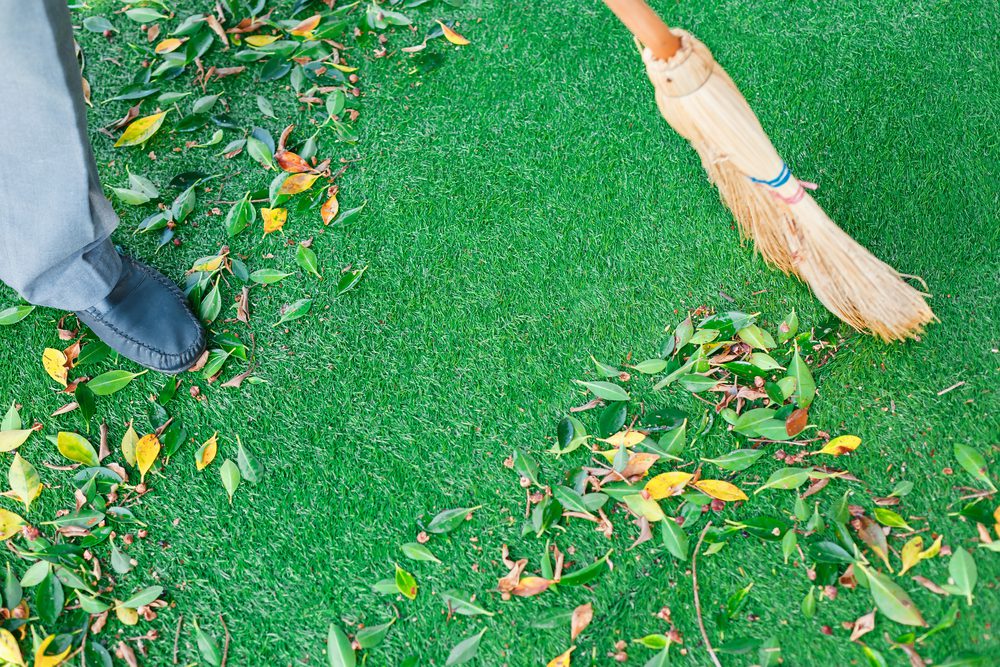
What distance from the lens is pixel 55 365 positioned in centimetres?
179

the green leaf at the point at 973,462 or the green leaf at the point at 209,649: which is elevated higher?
the green leaf at the point at 973,462

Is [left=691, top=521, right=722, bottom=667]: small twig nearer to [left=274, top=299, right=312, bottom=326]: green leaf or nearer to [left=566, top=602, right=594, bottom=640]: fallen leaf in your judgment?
[left=566, top=602, right=594, bottom=640]: fallen leaf

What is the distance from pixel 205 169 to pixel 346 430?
825mm

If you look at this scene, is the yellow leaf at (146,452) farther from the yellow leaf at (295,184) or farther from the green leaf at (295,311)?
the yellow leaf at (295,184)

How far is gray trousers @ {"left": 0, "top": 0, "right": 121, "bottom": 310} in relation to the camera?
1269mm

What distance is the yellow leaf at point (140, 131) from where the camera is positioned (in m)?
1.99

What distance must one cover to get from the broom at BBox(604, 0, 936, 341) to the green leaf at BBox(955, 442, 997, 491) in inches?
10.1

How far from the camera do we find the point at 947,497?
5.00 feet

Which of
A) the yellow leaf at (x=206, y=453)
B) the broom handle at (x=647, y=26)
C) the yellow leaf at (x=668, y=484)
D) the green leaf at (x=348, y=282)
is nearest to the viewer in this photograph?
the broom handle at (x=647, y=26)

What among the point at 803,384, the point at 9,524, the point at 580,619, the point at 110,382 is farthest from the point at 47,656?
the point at 803,384

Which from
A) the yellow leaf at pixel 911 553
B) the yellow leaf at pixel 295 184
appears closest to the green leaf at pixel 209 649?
the yellow leaf at pixel 295 184

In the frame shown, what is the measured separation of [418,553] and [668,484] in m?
0.55

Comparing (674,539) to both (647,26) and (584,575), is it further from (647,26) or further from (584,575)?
(647,26)

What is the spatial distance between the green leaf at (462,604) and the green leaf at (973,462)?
3.35 feet
